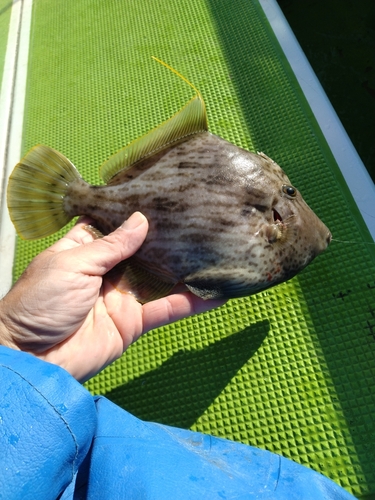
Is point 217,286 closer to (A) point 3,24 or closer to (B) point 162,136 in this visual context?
(B) point 162,136

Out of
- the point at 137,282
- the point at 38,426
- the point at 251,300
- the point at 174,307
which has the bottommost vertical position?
the point at 251,300

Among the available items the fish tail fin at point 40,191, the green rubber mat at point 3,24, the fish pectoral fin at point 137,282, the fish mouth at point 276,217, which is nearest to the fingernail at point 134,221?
the fish pectoral fin at point 137,282

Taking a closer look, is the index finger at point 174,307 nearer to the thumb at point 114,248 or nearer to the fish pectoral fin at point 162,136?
the thumb at point 114,248

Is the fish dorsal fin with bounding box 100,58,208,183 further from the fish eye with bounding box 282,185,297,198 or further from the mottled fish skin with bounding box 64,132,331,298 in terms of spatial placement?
the fish eye with bounding box 282,185,297,198

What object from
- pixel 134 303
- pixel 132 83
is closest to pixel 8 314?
pixel 134 303

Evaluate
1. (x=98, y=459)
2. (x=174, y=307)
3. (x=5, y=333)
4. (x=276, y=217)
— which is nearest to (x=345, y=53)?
(x=276, y=217)

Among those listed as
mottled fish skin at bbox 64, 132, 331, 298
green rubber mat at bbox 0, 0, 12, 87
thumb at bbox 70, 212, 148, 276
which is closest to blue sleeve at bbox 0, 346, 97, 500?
thumb at bbox 70, 212, 148, 276
